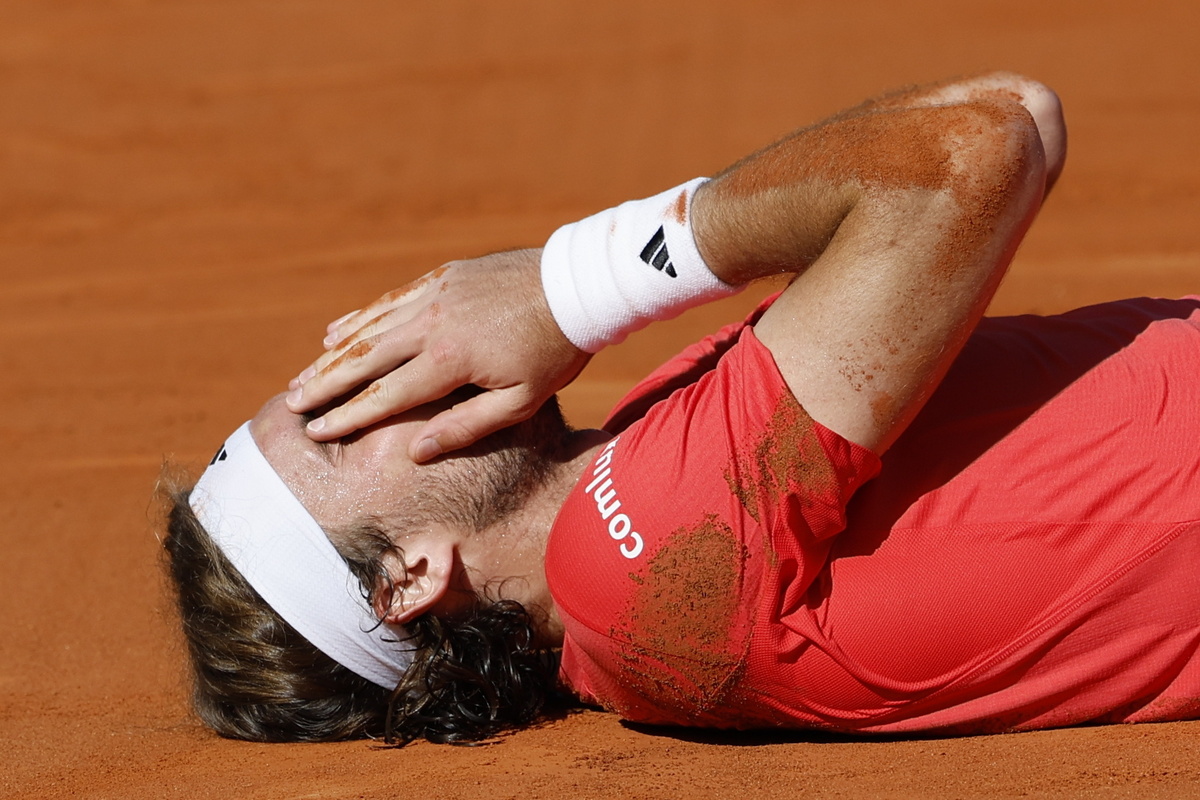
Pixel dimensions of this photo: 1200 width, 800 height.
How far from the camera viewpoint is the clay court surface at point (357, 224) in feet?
7.74

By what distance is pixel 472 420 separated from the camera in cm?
236

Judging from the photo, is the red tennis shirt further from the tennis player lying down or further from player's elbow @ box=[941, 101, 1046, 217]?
player's elbow @ box=[941, 101, 1046, 217]

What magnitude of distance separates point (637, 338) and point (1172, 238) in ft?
8.30

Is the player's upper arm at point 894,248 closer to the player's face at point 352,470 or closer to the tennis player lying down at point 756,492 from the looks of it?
the tennis player lying down at point 756,492

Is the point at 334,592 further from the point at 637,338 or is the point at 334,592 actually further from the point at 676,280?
the point at 637,338

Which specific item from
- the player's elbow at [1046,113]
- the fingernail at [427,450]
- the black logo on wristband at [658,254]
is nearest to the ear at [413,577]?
the fingernail at [427,450]

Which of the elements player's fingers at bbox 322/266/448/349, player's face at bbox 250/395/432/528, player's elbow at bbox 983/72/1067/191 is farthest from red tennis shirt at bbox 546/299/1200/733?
player's elbow at bbox 983/72/1067/191

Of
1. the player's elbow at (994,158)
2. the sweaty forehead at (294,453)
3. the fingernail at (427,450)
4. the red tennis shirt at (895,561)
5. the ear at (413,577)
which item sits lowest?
the red tennis shirt at (895,561)

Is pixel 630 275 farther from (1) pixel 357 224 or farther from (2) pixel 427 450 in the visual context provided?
(1) pixel 357 224

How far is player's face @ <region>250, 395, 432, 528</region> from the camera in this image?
2.44 meters

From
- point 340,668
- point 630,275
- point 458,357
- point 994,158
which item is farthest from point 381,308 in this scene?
point 994,158

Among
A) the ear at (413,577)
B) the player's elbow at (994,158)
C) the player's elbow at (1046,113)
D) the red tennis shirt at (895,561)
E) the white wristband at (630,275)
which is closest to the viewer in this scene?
the player's elbow at (994,158)

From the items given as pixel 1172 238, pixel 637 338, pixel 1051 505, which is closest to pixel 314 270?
pixel 637 338

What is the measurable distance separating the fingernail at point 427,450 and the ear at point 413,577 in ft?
0.50
